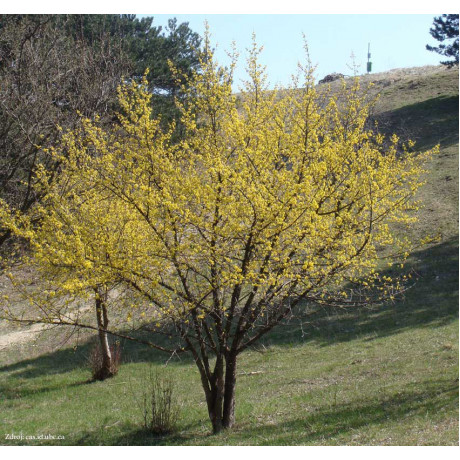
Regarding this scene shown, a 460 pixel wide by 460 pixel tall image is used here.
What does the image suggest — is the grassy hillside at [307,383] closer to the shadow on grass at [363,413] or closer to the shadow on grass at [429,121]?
the shadow on grass at [363,413]

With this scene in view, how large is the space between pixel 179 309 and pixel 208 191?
4.31ft

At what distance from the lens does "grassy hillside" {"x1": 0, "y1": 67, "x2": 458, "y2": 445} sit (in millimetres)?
6754

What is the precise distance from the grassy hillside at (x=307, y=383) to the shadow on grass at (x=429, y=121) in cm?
930

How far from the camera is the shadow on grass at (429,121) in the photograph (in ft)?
88.7

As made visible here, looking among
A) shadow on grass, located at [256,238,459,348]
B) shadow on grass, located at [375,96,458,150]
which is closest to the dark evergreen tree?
shadow on grass, located at [375,96,458,150]

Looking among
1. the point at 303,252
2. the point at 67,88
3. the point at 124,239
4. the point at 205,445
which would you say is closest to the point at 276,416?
the point at 205,445

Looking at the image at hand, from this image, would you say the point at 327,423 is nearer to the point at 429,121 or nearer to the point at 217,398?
the point at 217,398

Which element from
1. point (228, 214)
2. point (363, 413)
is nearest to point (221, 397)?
point (363, 413)

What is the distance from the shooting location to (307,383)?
998cm

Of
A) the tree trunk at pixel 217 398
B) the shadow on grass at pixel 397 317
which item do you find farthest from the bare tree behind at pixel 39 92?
the shadow on grass at pixel 397 317

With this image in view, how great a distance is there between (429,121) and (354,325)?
63.5 feet

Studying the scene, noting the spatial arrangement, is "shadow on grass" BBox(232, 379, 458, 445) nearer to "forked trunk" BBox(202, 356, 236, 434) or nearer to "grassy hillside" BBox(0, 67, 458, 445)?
"grassy hillside" BBox(0, 67, 458, 445)

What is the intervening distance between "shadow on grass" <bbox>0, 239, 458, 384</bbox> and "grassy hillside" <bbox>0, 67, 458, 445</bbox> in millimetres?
29

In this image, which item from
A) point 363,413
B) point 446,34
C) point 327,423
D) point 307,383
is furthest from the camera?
point 446,34
